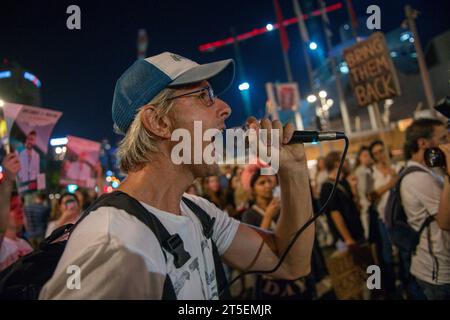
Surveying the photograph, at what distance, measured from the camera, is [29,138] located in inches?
160

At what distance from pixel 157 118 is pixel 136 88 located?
183 millimetres

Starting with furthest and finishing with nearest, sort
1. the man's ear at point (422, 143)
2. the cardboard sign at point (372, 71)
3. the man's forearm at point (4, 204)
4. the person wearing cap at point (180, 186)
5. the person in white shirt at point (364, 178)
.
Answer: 1. the person in white shirt at point (364, 178)
2. the cardboard sign at point (372, 71)
3. the man's ear at point (422, 143)
4. the man's forearm at point (4, 204)
5. the person wearing cap at point (180, 186)

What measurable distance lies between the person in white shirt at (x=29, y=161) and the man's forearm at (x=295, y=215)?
3207 mm

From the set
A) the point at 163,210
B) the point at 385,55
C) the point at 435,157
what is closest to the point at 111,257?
the point at 163,210

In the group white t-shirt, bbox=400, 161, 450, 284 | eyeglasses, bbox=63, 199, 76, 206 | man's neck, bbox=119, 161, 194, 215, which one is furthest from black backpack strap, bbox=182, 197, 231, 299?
eyeglasses, bbox=63, 199, 76, 206

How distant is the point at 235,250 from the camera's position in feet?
6.57

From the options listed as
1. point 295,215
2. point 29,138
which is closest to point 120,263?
point 295,215

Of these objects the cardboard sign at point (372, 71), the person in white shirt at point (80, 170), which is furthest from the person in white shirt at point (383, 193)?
the person in white shirt at point (80, 170)

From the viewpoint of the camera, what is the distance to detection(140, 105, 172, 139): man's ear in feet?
5.44

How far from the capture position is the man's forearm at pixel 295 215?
1797 mm

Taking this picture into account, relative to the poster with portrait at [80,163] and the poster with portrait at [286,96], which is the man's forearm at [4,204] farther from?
the poster with portrait at [286,96]

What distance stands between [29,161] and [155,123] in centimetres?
302

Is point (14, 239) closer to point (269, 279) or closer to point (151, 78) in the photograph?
point (269, 279)

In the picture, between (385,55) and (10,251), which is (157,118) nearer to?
(10,251)
